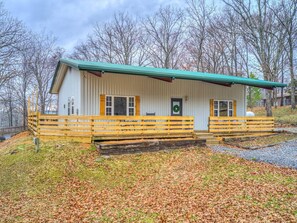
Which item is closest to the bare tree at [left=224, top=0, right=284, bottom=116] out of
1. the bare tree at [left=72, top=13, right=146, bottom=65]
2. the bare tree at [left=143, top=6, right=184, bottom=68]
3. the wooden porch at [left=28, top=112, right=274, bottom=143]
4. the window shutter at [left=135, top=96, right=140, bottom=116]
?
the bare tree at [left=143, top=6, right=184, bottom=68]

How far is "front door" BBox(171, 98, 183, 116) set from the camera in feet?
41.0

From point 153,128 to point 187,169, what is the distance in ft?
10.7

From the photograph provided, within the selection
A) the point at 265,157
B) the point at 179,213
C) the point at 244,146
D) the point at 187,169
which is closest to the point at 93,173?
the point at 187,169

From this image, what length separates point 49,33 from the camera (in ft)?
96.5

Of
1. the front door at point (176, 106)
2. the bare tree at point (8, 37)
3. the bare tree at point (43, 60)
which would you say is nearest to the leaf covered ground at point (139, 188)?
the front door at point (176, 106)

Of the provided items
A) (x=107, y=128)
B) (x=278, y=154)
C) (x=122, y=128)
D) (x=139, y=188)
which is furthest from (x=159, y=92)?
(x=139, y=188)

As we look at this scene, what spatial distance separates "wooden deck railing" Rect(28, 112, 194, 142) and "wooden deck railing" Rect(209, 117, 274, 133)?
6.15 ft

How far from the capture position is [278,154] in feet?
28.8

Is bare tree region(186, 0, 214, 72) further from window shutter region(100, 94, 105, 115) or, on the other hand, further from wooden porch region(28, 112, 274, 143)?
window shutter region(100, 94, 105, 115)

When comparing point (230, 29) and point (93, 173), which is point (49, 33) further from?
point (93, 173)

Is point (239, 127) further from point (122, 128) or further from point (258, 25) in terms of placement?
point (258, 25)

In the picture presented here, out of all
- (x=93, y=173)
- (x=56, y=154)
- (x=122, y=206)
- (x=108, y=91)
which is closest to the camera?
(x=122, y=206)

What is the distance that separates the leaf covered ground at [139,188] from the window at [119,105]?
2.73 metres

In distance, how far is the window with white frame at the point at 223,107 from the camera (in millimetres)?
13641
